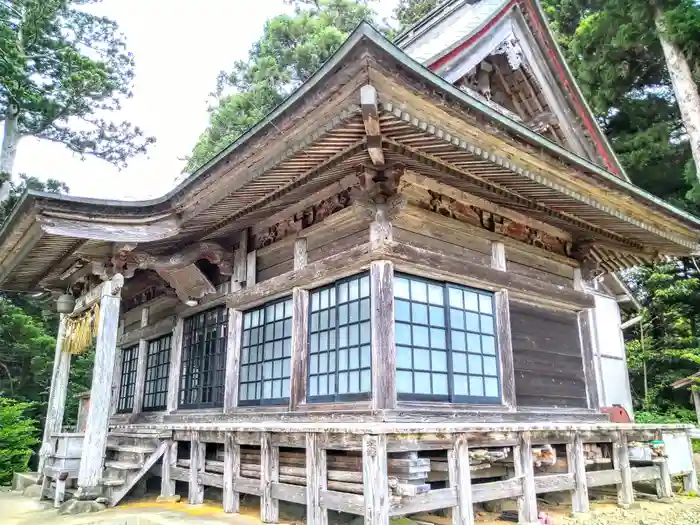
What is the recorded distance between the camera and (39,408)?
1697 centimetres

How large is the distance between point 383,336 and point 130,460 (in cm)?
421

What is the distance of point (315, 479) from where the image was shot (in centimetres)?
464

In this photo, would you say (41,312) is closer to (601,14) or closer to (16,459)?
(16,459)

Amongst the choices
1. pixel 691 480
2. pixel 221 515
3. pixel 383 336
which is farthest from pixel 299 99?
pixel 691 480

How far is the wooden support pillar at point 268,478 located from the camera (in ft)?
17.0

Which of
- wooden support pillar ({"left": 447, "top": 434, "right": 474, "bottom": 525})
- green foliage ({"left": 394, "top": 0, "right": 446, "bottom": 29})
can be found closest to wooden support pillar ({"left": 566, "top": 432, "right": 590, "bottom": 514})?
wooden support pillar ({"left": 447, "top": 434, "right": 474, "bottom": 525})

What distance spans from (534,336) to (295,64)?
22.8 meters

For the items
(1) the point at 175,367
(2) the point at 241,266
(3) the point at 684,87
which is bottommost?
(1) the point at 175,367

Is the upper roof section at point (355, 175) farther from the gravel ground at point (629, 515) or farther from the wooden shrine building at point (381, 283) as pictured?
the gravel ground at point (629, 515)

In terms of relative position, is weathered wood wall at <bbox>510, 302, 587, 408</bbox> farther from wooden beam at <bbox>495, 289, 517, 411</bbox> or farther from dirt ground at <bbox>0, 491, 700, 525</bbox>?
dirt ground at <bbox>0, 491, 700, 525</bbox>

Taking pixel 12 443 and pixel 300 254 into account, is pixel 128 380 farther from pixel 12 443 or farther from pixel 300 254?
pixel 300 254

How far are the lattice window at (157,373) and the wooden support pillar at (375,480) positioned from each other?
20.7 feet

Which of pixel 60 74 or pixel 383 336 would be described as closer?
pixel 383 336

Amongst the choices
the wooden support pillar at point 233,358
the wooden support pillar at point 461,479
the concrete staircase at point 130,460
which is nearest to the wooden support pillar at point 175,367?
the concrete staircase at point 130,460
